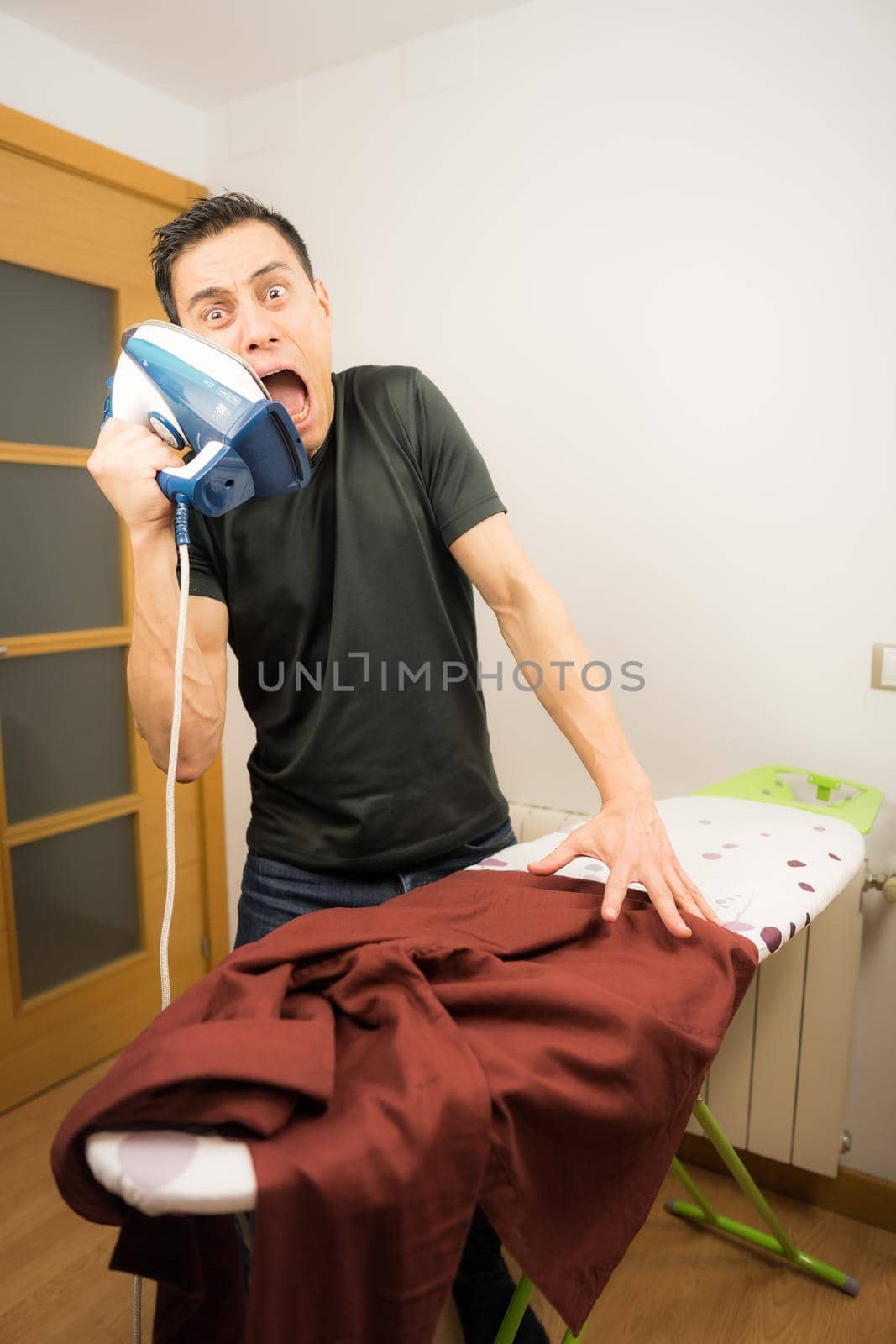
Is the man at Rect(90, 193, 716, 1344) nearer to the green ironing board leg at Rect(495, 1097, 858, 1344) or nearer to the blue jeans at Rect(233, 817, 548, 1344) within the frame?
the blue jeans at Rect(233, 817, 548, 1344)

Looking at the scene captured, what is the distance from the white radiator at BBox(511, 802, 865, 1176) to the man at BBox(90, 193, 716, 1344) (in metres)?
0.58

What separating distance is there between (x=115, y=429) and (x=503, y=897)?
0.65m

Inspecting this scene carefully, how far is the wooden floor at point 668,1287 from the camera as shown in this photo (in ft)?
4.83

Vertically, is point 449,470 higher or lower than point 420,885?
higher

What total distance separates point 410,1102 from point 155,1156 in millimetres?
166

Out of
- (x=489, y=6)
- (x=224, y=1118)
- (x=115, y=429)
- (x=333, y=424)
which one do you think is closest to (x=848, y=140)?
(x=489, y=6)

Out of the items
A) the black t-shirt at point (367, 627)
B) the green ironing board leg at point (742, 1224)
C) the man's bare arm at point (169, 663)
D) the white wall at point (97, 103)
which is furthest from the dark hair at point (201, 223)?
the green ironing board leg at point (742, 1224)

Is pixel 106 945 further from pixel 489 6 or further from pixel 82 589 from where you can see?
pixel 489 6

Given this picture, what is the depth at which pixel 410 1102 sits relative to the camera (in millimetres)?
612

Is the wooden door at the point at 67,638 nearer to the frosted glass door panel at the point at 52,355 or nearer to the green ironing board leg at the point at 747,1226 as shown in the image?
the frosted glass door panel at the point at 52,355

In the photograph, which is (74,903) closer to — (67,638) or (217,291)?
(67,638)

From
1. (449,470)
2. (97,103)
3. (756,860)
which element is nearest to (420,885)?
(756,860)

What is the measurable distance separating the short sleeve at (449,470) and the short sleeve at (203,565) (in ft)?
1.03

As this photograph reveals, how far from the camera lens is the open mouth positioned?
1270 mm
